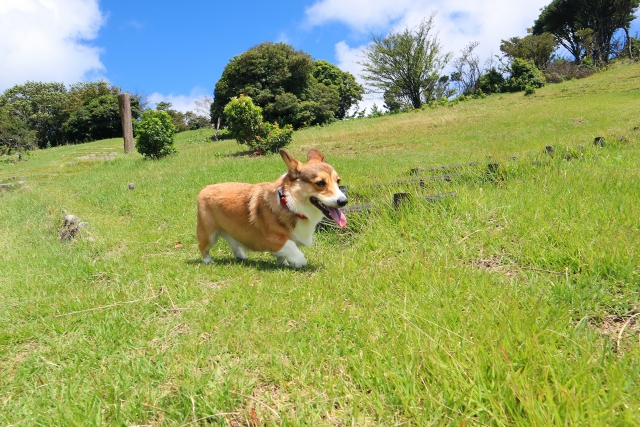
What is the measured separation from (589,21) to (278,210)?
153 feet

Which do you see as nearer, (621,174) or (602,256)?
(602,256)

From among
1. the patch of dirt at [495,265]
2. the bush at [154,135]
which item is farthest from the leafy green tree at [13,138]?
the patch of dirt at [495,265]

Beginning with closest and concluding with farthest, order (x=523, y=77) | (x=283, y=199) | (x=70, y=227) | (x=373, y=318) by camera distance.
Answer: (x=373, y=318)
(x=283, y=199)
(x=70, y=227)
(x=523, y=77)

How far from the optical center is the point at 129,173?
11000 millimetres

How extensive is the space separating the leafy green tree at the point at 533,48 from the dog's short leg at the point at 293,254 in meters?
38.6

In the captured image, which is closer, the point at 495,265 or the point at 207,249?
the point at 495,265

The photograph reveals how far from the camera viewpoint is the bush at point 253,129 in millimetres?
13062

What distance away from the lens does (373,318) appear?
7.25ft

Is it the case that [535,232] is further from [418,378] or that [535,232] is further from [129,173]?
[129,173]

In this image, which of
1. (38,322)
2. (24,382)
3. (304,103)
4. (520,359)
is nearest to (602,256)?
(520,359)

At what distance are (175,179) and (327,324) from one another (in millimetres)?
7665

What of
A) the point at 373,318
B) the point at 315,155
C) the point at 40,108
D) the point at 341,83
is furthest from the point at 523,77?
the point at 40,108

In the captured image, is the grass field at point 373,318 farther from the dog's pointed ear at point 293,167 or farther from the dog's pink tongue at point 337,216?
the dog's pointed ear at point 293,167

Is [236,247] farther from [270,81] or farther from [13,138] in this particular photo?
[270,81]
